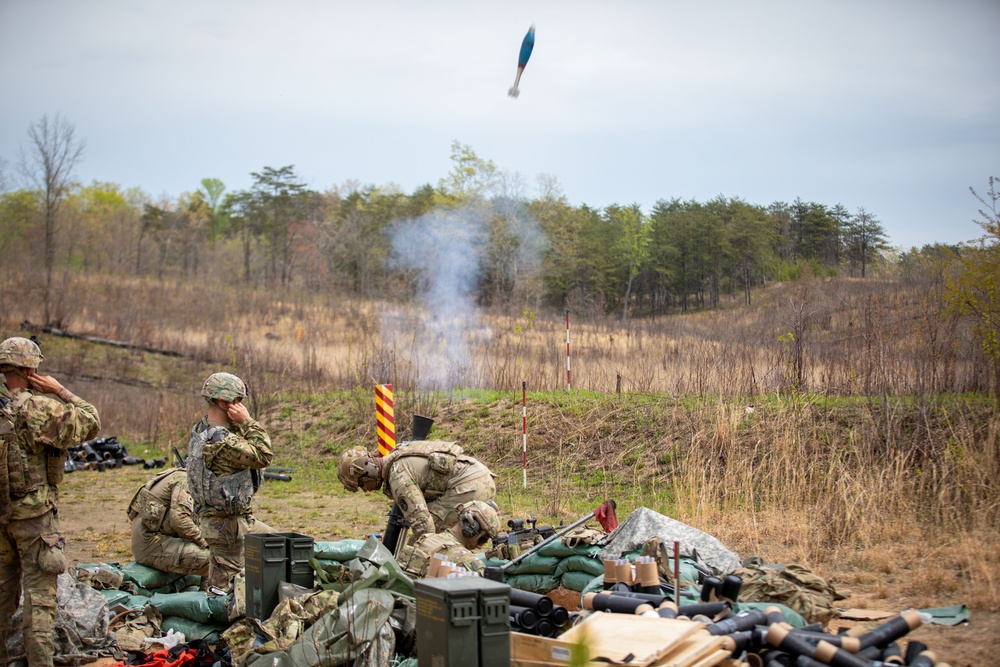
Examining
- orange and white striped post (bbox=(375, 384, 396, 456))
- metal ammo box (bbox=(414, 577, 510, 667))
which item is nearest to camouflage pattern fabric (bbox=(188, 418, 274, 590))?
metal ammo box (bbox=(414, 577, 510, 667))

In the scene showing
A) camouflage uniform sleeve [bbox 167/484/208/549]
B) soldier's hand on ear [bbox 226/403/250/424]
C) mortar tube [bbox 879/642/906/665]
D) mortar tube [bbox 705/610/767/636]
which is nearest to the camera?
mortar tube [bbox 879/642/906/665]

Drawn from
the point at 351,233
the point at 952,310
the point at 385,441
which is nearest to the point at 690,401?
the point at 952,310

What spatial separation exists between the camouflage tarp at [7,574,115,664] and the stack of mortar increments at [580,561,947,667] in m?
3.54

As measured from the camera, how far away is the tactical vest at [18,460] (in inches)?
243

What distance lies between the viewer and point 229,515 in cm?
757

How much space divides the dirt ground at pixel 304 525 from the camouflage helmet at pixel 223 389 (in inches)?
119

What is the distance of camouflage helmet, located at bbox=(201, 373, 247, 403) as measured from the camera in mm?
7453

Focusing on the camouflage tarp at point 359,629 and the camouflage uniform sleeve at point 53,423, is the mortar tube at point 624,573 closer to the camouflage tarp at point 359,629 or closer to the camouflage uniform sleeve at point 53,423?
the camouflage tarp at point 359,629

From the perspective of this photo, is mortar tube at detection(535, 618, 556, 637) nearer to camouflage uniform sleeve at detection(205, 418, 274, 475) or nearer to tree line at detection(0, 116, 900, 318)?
camouflage uniform sleeve at detection(205, 418, 274, 475)

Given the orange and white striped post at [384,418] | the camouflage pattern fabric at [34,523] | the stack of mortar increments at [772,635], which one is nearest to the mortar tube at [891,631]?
the stack of mortar increments at [772,635]

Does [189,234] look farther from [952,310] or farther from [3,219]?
[952,310]

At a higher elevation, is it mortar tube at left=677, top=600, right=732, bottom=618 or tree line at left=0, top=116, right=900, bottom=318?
tree line at left=0, top=116, right=900, bottom=318

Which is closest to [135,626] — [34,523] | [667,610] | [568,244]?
[34,523]

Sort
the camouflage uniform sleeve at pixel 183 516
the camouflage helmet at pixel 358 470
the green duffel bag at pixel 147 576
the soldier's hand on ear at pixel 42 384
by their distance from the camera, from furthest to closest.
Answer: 1. the camouflage uniform sleeve at pixel 183 516
2. the green duffel bag at pixel 147 576
3. the camouflage helmet at pixel 358 470
4. the soldier's hand on ear at pixel 42 384
